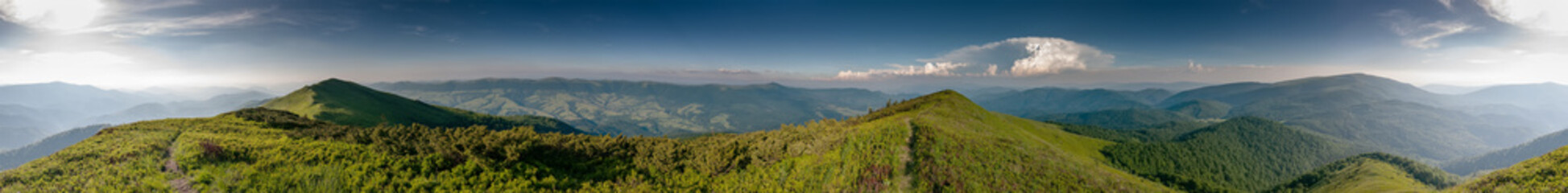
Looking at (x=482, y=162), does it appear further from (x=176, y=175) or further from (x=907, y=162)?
(x=907, y=162)

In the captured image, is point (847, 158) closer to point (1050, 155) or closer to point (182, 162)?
point (182, 162)

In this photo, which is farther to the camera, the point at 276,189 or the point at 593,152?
the point at 593,152

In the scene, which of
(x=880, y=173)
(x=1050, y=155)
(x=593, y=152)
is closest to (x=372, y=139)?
(x=593, y=152)

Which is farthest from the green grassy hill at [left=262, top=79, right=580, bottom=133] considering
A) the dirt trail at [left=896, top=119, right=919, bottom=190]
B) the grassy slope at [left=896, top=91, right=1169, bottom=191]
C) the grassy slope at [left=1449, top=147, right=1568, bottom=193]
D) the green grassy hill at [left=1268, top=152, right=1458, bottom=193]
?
the green grassy hill at [left=1268, top=152, right=1458, bottom=193]

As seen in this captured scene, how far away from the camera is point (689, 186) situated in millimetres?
30875

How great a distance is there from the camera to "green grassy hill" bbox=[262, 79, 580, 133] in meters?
129

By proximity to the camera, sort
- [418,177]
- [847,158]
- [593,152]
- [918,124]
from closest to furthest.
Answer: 1. [418,177]
2. [593,152]
3. [847,158]
4. [918,124]

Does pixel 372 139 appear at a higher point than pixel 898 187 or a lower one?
higher

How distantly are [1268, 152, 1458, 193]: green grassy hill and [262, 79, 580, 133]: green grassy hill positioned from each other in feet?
708

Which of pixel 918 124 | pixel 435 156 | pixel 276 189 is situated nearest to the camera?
pixel 276 189

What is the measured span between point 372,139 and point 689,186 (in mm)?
19906

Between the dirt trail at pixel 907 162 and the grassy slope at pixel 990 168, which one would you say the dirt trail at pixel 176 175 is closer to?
the dirt trail at pixel 907 162

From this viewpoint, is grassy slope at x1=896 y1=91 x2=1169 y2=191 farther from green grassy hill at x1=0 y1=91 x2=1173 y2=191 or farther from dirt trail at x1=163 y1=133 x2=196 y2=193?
dirt trail at x1=163 y1=133 x2=196 y2=193

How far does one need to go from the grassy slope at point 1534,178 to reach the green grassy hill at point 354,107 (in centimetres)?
17635
